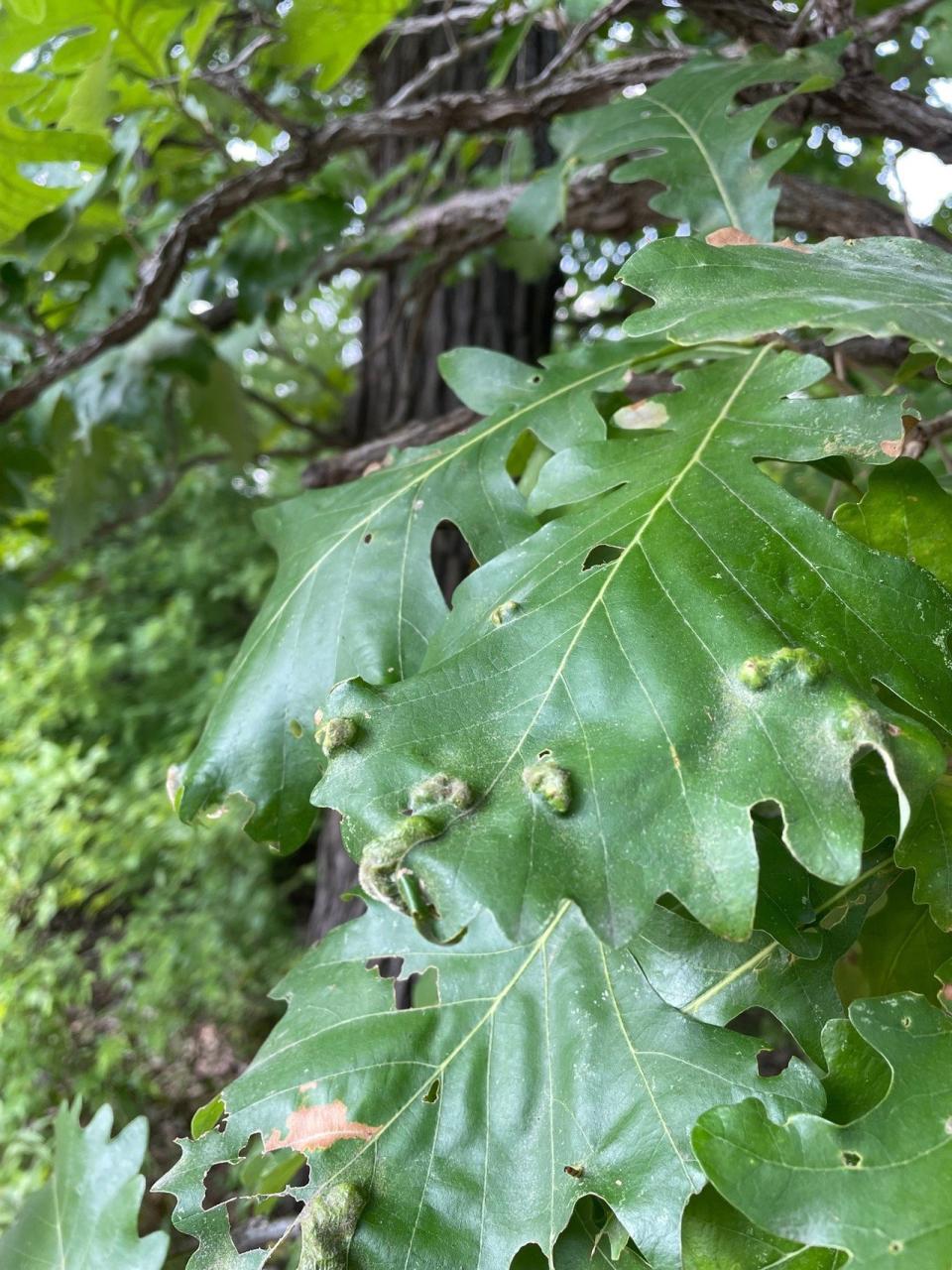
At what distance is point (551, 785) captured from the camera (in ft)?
1.52

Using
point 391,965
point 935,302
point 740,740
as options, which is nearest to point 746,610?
point 740,740

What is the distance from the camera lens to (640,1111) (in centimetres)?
57

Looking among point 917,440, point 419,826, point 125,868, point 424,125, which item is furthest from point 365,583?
point 125,868

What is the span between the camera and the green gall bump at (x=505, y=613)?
0.56m

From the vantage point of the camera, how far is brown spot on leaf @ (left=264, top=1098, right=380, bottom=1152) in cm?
61

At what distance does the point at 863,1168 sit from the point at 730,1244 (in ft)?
0.36

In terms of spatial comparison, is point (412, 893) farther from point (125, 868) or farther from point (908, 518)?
point (125, 868)

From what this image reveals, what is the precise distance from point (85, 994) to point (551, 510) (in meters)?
2.24

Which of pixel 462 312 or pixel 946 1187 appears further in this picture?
pixel 462 312

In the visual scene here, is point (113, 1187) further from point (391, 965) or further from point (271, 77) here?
point (271, 77)

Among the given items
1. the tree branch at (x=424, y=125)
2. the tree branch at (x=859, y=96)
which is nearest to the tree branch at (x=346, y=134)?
the tree branch at (x=424, y=125)

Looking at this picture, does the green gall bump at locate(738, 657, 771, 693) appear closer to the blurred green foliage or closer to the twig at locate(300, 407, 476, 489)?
the twig at locate(300, 407, 476, 489)

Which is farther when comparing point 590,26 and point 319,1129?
point 590,26

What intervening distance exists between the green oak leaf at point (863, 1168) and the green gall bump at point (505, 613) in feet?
0.96
